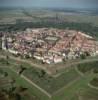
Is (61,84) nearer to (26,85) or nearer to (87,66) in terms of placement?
(26,85)

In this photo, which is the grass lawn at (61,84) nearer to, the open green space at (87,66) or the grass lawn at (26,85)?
the grass lawn at (26,85)

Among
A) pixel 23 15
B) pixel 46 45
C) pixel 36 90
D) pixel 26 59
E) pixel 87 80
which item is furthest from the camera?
pixel 23 15

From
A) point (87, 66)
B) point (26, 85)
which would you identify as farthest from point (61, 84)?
point (87, 66)

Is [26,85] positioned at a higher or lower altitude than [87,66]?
lower

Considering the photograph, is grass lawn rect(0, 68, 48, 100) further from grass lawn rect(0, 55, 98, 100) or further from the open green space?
the open green space

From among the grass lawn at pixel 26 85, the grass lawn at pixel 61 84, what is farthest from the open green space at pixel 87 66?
the grass lawn at pixel 26 85

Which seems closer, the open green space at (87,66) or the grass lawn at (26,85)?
the grass lawn at (26,85)

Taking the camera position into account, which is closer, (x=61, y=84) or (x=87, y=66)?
(x=61, y=84)

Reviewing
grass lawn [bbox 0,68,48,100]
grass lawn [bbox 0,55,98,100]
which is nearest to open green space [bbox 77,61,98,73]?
grass lawn [bbox 0,55,98,100]

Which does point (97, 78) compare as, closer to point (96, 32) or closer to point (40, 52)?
point (40, 52)

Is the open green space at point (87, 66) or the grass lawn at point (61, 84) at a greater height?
the open green space at point (87, 66)

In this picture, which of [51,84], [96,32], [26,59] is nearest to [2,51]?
[26,59]
